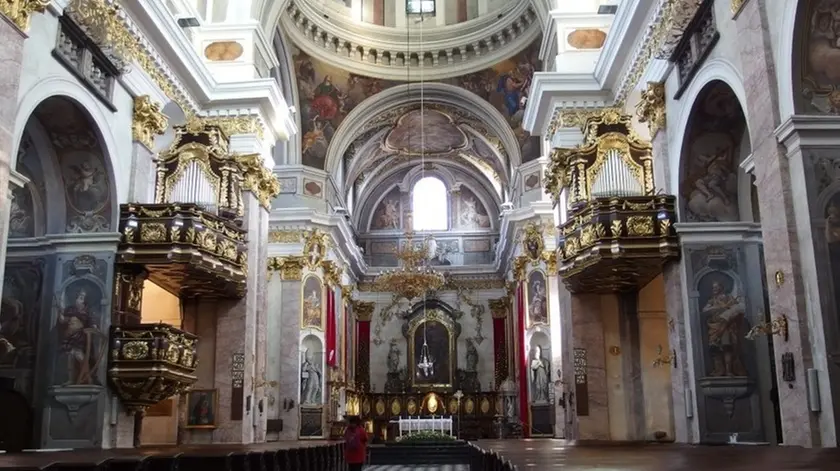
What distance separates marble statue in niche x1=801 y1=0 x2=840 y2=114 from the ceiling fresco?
48.2 feet

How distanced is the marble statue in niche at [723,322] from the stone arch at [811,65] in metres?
3.29

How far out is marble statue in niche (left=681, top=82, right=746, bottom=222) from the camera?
10.6m

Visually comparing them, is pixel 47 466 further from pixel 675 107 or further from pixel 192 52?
pixel 192 52

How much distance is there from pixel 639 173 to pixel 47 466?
29.8 feet

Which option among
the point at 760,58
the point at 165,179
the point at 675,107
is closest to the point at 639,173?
the point at 675,107

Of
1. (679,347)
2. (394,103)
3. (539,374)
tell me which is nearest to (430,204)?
(394,103)

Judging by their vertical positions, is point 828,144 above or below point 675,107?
below

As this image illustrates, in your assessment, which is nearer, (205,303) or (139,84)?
(139,84)

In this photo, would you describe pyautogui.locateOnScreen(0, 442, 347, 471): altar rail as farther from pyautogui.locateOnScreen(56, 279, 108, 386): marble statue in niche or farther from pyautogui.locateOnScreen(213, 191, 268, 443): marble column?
pyautogui.locateOnScreen(213, 191, 268, 443): marble column

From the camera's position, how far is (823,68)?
Answer: 7.58 meters

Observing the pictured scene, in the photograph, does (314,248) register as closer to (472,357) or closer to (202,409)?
(202,409)

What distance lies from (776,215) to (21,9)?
7292mm

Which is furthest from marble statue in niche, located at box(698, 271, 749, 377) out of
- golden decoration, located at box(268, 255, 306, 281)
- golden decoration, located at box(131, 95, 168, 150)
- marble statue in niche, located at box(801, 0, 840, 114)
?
golden decoration, located at box(268, 255, 306, 281)

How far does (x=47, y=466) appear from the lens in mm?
4980
